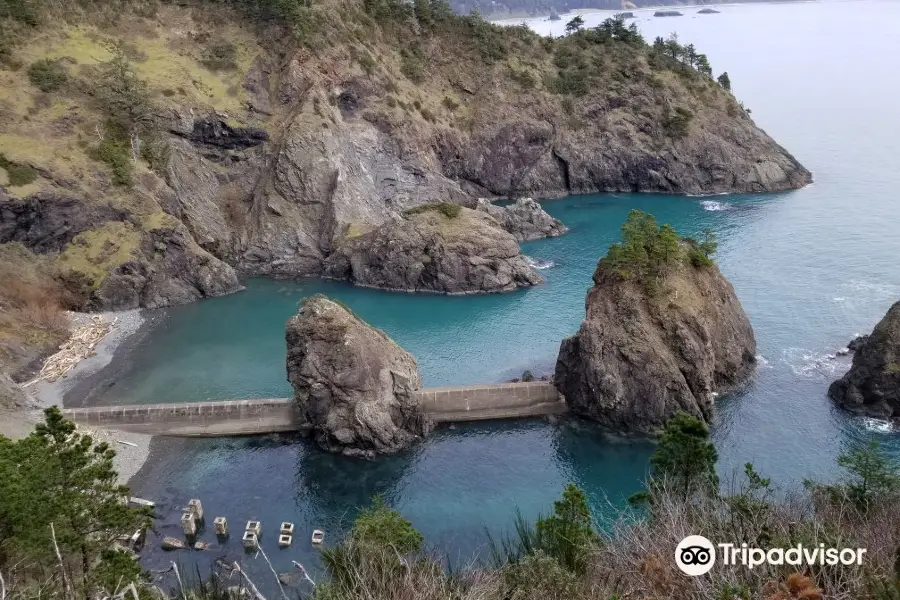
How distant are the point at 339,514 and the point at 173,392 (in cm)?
2130

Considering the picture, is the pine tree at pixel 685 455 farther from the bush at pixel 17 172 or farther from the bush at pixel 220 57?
the bush at pixel 220 57

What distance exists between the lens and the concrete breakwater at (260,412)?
49094mm

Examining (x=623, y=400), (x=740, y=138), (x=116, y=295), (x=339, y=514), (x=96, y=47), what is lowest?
(x=339, y=514)

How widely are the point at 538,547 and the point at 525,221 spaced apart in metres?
66.5

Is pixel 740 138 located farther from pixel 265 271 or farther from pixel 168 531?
pixel 168 531

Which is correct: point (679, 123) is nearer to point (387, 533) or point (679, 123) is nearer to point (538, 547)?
point (538, 547)

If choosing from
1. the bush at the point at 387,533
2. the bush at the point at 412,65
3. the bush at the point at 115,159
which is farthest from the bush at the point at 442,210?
the bush at the point at 387,533

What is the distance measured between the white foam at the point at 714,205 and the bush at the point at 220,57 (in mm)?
70910

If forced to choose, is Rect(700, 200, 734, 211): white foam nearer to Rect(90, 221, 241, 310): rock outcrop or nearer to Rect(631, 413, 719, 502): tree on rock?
Rect(90, 221, 241, 310): rock outcrop

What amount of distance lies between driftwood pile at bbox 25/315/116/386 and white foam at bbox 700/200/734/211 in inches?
3233

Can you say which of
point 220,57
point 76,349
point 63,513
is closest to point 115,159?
point 220,57

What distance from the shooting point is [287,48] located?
90812mm

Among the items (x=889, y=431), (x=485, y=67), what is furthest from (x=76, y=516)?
(x=485, y=67)

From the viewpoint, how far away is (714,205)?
3994 inches
